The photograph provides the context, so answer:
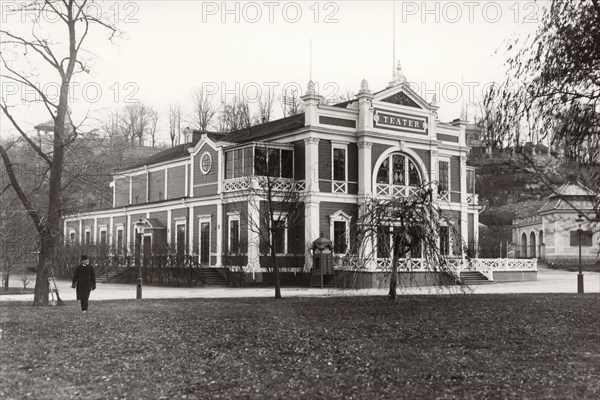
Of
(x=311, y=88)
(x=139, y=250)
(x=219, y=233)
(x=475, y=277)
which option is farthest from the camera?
(x=475, y=277)

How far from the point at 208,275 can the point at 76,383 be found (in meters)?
27.3

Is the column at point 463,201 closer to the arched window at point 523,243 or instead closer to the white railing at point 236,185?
the white railing at point 236,185

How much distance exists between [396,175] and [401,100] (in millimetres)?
4373

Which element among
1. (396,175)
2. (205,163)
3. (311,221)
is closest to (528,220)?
(396,175)

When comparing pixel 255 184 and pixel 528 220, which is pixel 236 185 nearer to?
pixel 255 184

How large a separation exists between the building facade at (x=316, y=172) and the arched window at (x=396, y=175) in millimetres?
59

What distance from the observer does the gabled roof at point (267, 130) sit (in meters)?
40.7

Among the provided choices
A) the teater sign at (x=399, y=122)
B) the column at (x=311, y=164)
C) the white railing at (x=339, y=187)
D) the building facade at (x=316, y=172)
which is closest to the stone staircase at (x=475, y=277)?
the building facade at (x=316, y=172)

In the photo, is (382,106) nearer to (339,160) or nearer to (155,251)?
(339,160)

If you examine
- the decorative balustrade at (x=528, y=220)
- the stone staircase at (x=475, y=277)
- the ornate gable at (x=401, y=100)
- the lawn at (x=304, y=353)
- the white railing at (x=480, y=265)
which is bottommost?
the stone staircase at (x=475, y=277)

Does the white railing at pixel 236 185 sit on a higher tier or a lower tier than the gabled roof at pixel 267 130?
lower

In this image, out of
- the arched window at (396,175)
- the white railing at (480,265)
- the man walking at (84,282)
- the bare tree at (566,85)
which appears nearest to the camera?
the bare tree at (566,85)

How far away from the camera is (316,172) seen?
3788 cm

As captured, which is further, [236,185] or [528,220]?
[528,220]
